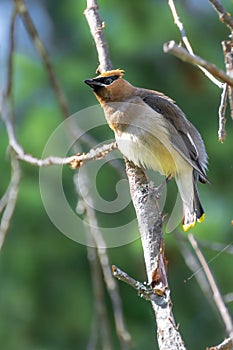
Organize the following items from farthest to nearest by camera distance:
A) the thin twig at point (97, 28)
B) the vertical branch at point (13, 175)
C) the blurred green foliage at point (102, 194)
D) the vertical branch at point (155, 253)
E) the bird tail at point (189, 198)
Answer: the blurred green foliage at point (102, 194), the bird tail at point (189, 198), the vertical branch at point (13, 175), the thin twig at point (97, 28), the vertical branch at point (155, 253)

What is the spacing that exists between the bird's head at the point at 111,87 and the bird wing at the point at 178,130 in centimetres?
9

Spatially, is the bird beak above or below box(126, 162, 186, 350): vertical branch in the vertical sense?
above

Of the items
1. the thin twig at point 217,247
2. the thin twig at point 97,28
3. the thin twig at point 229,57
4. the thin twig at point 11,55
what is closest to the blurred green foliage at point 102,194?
the thin twig at point 11,55

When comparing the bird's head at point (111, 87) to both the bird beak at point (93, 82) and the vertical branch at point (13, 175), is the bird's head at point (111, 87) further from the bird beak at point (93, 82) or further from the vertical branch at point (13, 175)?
the vertical branch at point (13, 175)

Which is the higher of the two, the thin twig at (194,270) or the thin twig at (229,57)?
the thin twig at (229,57)

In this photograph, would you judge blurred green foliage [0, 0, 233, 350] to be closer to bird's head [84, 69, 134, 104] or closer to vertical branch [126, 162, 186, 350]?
bird's head [84, 69, 134, 104]

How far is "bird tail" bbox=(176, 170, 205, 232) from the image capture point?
3311 mm

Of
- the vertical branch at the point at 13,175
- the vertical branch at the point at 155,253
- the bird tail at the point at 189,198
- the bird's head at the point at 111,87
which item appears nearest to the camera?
the vertical branch at the point at 155,253

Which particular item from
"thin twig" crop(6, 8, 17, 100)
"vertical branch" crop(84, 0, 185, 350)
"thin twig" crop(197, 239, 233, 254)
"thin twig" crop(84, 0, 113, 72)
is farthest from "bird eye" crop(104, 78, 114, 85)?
"thin twig" crop(197, 239, 233, 254)

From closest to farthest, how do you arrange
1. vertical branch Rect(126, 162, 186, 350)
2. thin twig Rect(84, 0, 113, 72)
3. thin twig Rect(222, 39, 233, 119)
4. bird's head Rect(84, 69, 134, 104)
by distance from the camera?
thin twig Rect(222, 39, 233, 119), vertical branch Rect(126, 162, 186, 350), thin twig Rect(84, 0, 113, 72), bird's head Rect(84, 69, 134, 104)

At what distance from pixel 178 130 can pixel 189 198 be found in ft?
0.96

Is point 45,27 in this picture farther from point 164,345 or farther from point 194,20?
point 164,345

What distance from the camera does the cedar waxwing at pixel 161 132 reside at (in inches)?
129

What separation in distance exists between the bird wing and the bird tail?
5 cm
